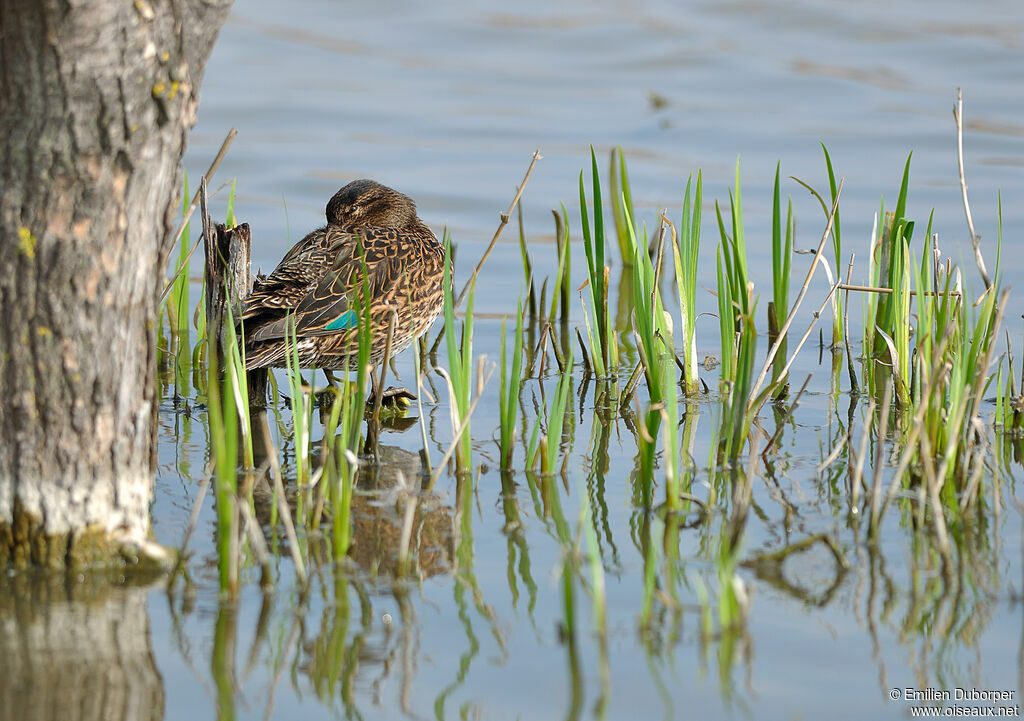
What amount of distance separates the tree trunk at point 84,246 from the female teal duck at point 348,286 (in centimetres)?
153

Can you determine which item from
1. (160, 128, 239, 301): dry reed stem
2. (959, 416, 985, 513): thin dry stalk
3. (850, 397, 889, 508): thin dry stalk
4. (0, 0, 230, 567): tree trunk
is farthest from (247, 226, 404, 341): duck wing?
(959, 416, 985, 513): thin dry stalk

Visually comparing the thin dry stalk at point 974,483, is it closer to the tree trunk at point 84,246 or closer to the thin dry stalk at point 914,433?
the thin dry stalk at point 914,433

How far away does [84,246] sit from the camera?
354 centimetres

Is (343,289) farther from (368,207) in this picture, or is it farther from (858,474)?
(858,474)

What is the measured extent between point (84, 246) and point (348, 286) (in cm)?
231

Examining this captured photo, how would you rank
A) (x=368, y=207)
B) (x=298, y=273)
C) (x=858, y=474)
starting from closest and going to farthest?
(x=858, y=474) < (x=298, y=273) < (x=368, y=207)

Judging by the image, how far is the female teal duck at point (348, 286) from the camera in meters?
5.52

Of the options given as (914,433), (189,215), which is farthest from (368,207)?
(914,433)

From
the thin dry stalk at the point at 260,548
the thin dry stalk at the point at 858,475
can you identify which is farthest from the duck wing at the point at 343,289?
the thin dry stalk at the point at 858,475

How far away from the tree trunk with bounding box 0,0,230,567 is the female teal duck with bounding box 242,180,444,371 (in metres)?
1.53

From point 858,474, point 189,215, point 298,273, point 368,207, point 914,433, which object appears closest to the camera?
point 914,433

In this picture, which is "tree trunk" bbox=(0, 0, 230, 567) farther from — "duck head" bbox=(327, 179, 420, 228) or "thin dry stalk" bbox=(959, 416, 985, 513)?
"duck head" bbox=(327, 179, 420, 228)

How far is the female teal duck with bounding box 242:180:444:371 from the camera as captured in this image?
552 cm

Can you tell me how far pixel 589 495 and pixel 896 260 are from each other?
1.70 m
